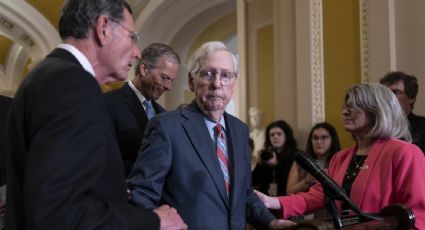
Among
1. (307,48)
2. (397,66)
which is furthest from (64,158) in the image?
(307,48)

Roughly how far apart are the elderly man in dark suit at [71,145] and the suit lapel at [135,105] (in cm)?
117

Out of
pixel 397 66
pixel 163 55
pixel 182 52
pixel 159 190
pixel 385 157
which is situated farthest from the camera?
pixel 182 52

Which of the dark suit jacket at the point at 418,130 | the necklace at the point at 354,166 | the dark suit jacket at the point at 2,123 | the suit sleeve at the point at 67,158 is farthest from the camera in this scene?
the dark suit jacket at the point at 418,130

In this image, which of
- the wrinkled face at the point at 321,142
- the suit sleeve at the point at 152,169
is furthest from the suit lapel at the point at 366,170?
the wrinkled face at the point at 321,142

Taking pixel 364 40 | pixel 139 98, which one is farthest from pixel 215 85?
pixel 364 40

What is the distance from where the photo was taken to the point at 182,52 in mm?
9570

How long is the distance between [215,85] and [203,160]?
0.26 metres

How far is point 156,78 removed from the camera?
2.71 metres

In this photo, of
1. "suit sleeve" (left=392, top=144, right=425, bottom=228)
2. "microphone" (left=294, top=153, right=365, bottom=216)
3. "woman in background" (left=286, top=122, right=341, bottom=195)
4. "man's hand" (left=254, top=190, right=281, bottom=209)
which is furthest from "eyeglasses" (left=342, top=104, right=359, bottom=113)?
"woman in background" (left=286, top=122, right=341, bottom=195)

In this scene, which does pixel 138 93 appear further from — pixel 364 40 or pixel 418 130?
pixel 364 40

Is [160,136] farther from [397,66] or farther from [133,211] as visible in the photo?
[397,66]

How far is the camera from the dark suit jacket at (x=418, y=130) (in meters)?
2.88

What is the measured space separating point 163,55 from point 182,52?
6876mm

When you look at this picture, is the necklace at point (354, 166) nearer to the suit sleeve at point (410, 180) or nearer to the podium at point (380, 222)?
the suit sleeve at point (410, 180)
